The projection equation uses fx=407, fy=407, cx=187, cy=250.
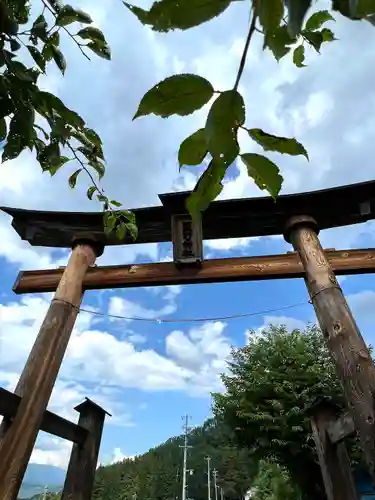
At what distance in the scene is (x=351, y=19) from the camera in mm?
438

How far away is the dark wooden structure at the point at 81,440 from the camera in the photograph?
3364mm

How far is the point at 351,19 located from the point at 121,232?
1.18m

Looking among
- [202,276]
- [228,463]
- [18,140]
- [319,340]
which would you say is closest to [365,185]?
[202,276]

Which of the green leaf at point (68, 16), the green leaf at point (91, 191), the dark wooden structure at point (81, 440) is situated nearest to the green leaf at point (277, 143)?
the green leaf at point (68, 16)

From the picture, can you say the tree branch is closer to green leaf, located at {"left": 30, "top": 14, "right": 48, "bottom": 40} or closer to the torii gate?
green leaf, located at {"left": 30, "top": 14, "right": 48, "bottom": 40}

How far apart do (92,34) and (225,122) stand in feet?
2.02

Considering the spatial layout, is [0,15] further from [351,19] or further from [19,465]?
[19,465]

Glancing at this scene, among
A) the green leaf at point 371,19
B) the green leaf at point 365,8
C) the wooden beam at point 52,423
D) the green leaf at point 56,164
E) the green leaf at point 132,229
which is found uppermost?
the wooden beam at point 52,423

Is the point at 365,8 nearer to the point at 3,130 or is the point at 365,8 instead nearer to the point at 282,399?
the point at 3,130

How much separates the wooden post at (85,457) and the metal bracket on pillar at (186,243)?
1.65 meters

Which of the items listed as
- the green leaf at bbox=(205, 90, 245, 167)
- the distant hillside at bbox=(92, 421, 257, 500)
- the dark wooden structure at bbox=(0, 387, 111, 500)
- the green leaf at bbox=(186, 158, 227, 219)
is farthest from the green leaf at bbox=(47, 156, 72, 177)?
the distant hillside at bbox=(92, 421, 257, 500)

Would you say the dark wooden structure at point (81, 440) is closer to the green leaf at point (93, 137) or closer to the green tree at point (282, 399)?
the green leaf at point (93, 137)

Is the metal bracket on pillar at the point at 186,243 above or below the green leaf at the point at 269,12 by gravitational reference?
above

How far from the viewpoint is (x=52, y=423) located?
3.25 m
